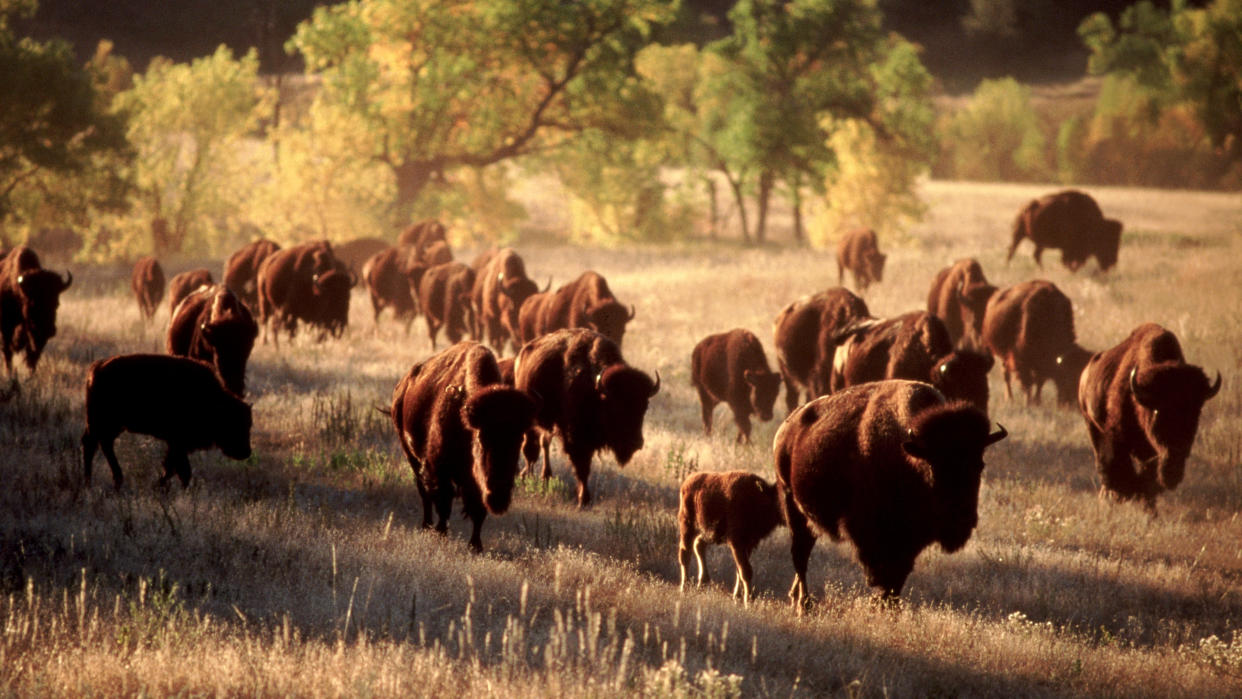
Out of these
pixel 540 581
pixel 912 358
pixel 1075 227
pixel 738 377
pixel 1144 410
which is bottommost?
pixel 540 581

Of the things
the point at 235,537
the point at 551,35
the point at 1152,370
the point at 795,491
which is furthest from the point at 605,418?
the point at 551,35

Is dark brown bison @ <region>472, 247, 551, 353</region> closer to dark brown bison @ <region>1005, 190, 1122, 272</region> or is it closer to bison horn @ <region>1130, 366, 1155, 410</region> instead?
bison horn @ <region>1130, 366, 1155, 410</region>

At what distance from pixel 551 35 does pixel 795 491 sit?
92.1 ft

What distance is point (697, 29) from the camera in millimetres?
91000

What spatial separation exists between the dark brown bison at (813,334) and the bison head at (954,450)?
654cm

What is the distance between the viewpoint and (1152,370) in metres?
9.47

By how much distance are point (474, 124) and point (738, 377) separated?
22.9 metres

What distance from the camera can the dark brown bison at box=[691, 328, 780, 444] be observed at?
480 inches

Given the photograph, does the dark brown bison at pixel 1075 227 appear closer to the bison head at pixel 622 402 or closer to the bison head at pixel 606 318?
the bison head at pixel 606 318

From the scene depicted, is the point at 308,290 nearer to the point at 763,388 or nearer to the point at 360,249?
the point at 763,388

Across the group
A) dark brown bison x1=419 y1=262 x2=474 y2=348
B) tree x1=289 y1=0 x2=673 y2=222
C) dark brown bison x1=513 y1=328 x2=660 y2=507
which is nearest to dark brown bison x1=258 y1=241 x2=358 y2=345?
dark brown bison x1=419 y1=262 x2=474 y2=348

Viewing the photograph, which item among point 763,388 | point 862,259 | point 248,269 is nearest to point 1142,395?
point 763,388

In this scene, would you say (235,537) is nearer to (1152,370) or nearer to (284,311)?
(1152,370)

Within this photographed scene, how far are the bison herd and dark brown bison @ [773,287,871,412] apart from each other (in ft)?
0.09
